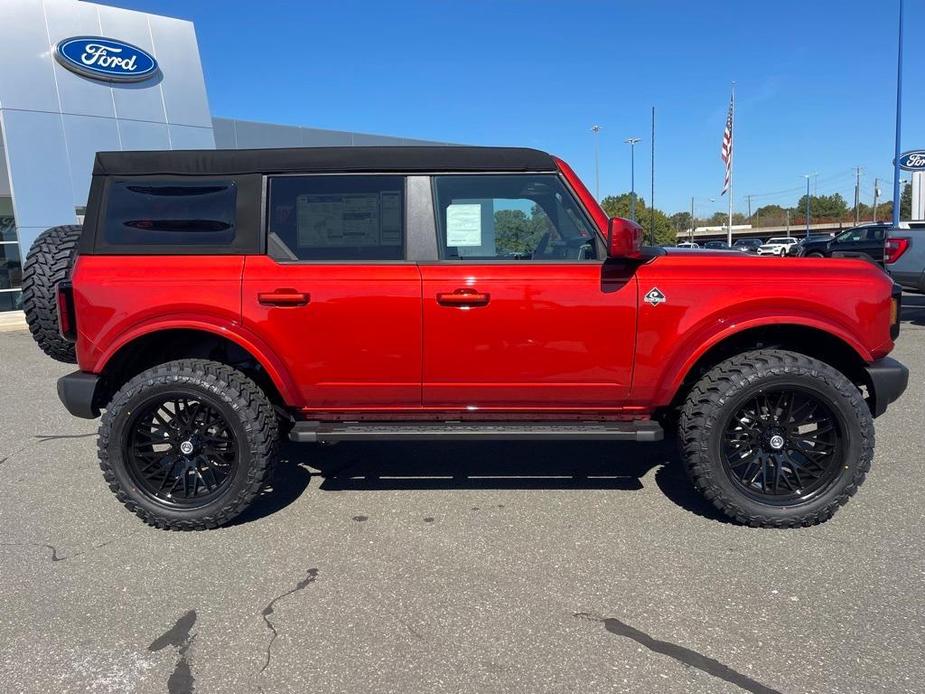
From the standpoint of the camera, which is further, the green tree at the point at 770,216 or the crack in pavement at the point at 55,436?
the green tree at the point at 770,216

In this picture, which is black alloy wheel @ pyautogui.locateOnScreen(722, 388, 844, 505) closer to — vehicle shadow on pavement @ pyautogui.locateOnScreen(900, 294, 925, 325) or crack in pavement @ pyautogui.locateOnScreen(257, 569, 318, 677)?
crack in pavement @ pyautogui.locateOnScreen(257, 569, 318, 677)

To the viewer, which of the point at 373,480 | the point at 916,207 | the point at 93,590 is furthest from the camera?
the point at 916,207

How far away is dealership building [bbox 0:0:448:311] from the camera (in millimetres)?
13156

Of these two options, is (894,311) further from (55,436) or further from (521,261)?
(55,436)

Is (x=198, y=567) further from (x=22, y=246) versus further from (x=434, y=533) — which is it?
(x=22, y=246)

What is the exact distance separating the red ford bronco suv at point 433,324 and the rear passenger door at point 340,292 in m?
0.01

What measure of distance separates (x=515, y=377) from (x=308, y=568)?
4.60ft

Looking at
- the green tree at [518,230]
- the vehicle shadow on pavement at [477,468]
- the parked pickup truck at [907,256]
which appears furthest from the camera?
the parked pickup truck at [907,256]

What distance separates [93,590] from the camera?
2928 mm

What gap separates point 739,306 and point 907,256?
365 inches

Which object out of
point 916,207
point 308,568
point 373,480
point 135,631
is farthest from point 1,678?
point 916,207

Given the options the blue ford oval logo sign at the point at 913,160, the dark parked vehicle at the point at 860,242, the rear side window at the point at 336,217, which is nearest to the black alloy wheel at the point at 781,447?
the rear side window at the point at 336,217

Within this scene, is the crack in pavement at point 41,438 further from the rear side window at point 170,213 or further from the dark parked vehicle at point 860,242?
the dark parked vehicle at point 860,242

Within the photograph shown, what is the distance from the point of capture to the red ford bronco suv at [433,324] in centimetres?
335
